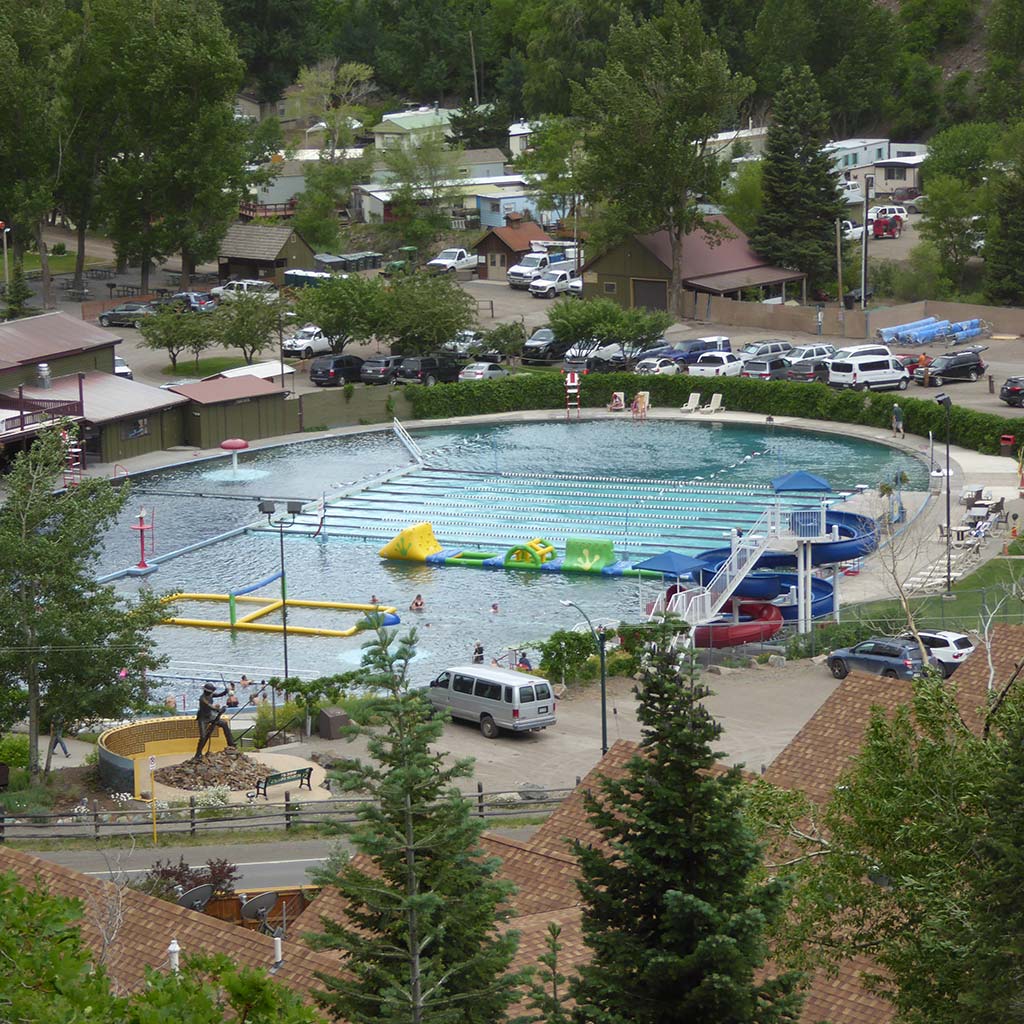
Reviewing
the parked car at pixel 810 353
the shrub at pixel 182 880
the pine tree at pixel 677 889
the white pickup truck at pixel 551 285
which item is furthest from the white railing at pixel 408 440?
the pine tree at pixel 677 889

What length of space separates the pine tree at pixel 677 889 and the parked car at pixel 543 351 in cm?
5809

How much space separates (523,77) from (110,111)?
44.0 meters

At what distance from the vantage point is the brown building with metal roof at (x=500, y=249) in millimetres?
91312

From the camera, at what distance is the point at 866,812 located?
55.6 feet

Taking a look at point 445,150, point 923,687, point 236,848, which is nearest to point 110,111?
point 445,150

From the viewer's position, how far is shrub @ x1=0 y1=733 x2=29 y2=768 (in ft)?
114

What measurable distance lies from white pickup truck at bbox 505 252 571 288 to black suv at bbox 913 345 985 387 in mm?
25164

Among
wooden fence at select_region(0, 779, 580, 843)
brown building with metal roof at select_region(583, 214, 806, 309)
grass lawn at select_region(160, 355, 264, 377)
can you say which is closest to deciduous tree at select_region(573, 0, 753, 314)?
brown building with metal roof at select_region(583, 214, 806, 309)

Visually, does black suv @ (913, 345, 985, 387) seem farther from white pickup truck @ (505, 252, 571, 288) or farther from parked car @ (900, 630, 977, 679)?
parked car @ (900, 630, 977, 679)

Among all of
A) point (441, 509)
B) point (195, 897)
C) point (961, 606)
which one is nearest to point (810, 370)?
point (441, 509)

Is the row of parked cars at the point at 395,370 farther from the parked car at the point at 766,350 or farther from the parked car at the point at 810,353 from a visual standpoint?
the parked car at the point at 810,353

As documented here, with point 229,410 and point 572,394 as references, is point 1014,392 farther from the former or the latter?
point 229,410

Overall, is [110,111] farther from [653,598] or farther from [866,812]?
[866,812]

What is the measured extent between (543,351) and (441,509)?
19.2 metres
